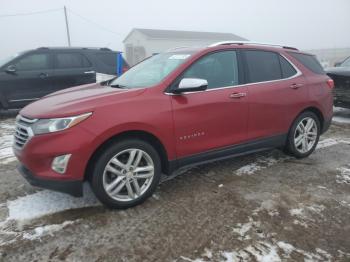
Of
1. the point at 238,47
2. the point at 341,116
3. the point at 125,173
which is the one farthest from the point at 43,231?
the point at 341,116

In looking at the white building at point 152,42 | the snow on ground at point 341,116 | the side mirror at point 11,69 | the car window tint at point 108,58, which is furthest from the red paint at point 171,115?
the white building at point 152,42

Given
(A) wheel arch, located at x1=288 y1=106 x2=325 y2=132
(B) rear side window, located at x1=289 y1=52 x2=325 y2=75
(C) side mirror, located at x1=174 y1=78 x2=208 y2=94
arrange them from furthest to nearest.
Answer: (B) rear side window, located at x1=289 y1=52 x2=325 y2=75, (A) wheel arch, located at x1=288 y1=106 x2=325 y2=132, (C) side mirror, located at x1=174 y1=78 x2=208 y2=94

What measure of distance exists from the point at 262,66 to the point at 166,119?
1.72m

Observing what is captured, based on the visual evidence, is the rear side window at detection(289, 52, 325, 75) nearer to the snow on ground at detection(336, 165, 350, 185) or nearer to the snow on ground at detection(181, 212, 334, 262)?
the snow on ground at detection(336, 165, 350, 185)

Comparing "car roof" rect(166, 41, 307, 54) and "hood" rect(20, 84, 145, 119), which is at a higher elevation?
"car roof" rect(166, 41, 307, 54)

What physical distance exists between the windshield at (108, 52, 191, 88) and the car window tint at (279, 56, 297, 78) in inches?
58.9

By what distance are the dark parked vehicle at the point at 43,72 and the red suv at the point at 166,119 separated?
4738 mm

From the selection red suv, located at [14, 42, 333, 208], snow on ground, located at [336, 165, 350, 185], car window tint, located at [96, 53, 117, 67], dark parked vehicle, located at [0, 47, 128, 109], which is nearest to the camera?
red suv, located at [14, 42, 333, 208]

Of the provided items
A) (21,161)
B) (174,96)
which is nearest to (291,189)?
(174,96)

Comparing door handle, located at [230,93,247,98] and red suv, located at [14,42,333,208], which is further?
door handle, located at [230,93,247,98]

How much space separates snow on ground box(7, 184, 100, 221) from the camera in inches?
127

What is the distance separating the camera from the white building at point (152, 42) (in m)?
36.2

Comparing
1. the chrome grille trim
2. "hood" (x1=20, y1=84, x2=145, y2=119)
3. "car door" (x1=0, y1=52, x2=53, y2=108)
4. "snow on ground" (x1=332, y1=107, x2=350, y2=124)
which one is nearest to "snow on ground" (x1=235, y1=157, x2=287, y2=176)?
"hood" (x1=20, y1=84, x2=145, y2=119)

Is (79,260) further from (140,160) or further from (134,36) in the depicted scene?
(134,36)
